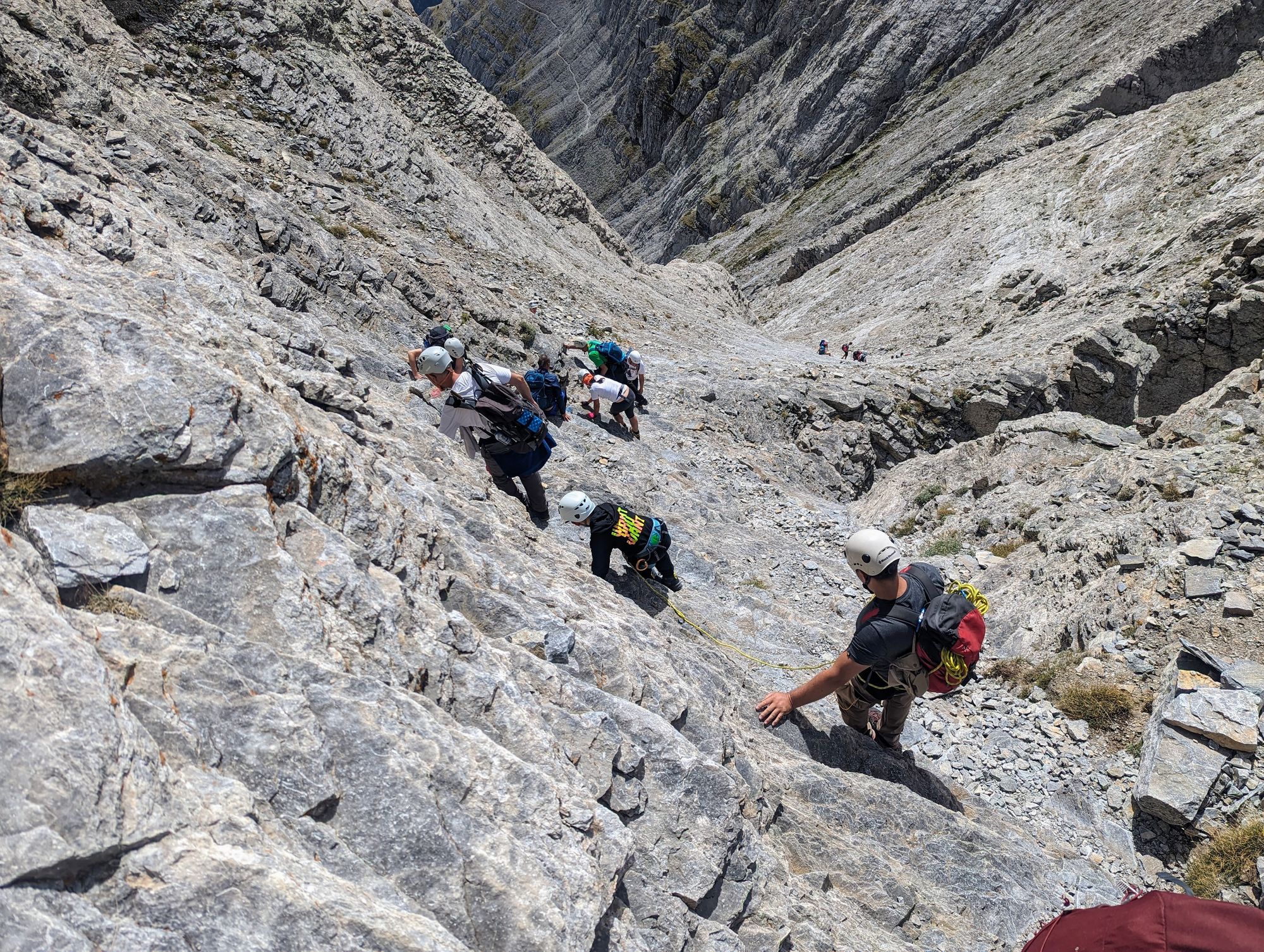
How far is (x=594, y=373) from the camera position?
56.1ft

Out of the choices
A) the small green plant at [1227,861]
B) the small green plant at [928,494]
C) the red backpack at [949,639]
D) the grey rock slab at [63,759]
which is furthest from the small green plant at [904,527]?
the grey rock slab at [63,759]

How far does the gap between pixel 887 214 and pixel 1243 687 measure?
6056 cm

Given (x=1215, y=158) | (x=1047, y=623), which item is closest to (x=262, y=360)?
(x=1047, y=623)

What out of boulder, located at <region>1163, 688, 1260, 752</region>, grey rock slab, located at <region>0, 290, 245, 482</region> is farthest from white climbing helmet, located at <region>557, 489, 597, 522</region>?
boulder, located at <region>1163, 688, 1260, 752</region>

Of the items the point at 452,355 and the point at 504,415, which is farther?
the point at 452,355

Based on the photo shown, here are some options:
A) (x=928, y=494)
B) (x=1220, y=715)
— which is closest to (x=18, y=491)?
(x=1220, y=715)

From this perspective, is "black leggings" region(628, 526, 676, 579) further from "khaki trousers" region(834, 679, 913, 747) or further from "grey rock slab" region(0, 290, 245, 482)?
"grey rock slab" region(0, 290, 245, 482)

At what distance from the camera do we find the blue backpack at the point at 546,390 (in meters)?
14.0

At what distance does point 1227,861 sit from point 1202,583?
13.3 ft

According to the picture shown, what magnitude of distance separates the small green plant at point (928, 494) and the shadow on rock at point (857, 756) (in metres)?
9.51

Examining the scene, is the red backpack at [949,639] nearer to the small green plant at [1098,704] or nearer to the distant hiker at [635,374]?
the small green plant at [1098,704]

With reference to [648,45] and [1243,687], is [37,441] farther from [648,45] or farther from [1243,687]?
[648,45]

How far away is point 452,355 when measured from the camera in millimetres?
12445

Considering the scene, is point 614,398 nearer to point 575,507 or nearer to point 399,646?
point 575,507
